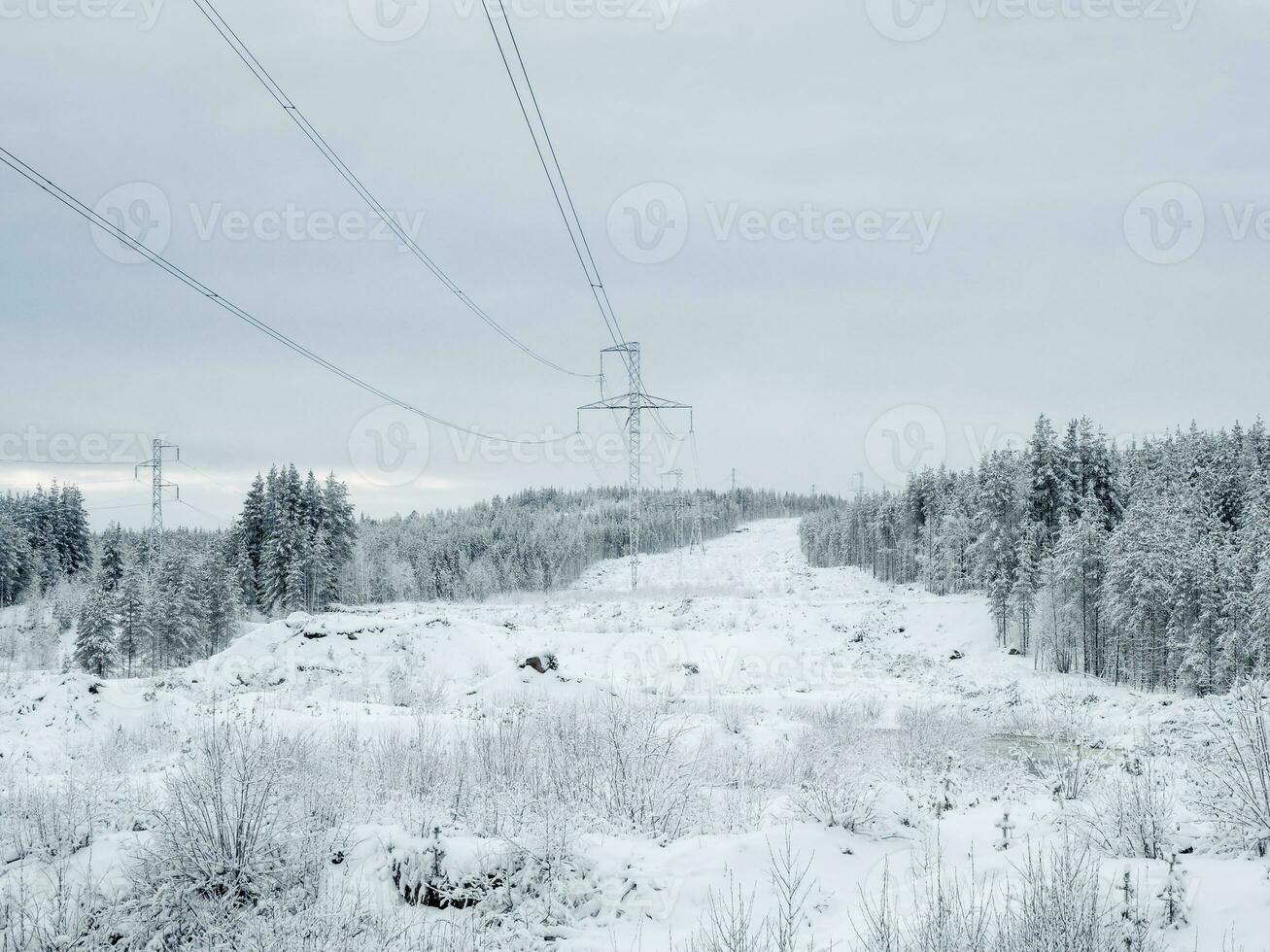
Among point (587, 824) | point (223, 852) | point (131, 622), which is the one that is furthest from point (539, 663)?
point (131, 622)

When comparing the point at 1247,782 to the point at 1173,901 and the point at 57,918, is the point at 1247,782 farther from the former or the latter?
the point at 57,918

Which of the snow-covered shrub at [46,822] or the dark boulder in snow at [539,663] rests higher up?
the snow-covered shrub at [46,822]

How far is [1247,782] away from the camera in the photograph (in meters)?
7.19

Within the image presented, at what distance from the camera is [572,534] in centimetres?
12006

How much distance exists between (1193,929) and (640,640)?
31.8 metres

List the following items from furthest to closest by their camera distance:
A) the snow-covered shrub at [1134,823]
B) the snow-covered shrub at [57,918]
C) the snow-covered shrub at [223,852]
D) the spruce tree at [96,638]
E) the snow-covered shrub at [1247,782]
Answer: the spruce tree at [96,638]
the snow-covered shrub at [1134,823]
the snow-covered shrub at [1247,782]
the snow-covered shrub at [223,852]
the snow-covered shrub at [57,918]

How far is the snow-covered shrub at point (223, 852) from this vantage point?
6.64 m

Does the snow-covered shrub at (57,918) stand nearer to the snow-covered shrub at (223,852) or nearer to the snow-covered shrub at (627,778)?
the snow-covered shrub at (223,852)

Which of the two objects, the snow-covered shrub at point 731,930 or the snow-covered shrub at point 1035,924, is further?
the snow-covered shrub at point 731,930

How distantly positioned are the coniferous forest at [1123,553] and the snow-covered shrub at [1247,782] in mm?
13916

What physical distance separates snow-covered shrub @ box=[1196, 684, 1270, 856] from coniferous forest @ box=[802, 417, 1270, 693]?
13.9m

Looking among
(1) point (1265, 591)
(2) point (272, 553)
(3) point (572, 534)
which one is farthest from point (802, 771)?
(3) point (572, 534)

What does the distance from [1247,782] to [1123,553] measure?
36.5 m

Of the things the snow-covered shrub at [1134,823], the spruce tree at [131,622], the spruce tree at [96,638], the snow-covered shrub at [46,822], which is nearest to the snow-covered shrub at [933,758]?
the snow-covered shrub at [1134,823]
